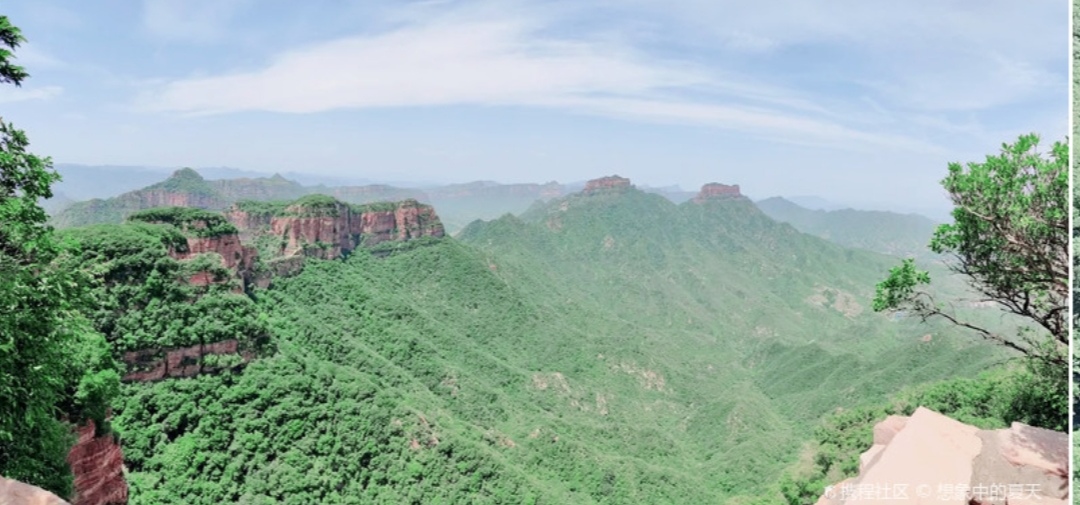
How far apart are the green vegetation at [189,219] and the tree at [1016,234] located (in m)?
45.4

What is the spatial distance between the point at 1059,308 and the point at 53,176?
609 inches

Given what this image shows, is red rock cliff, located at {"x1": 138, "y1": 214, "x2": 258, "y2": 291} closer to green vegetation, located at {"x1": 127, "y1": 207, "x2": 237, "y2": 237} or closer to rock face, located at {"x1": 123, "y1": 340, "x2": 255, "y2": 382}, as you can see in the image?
green vegetation, located at {"x1": 127, "y1": 207, "x2": 237, "y2": 237}

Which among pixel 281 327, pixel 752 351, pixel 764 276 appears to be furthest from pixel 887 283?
pixel 764 276

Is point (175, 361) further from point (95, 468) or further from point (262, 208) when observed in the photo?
point (262, 208)

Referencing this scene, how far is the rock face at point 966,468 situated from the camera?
26.2 ft

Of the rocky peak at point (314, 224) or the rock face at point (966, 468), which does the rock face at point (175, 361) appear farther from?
the rocky peak at point (314, 224)

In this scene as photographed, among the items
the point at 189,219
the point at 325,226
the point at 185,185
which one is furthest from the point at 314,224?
the point at 185,185

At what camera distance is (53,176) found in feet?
30.0

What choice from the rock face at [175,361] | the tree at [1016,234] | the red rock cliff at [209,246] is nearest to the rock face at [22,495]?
the tree at [1016,234]

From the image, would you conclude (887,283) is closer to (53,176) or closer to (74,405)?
(53,176)

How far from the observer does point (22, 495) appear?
21.2 ft

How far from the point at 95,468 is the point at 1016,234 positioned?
2200 centimetres

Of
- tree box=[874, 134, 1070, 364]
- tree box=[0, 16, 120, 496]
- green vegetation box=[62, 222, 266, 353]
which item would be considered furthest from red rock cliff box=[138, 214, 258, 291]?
tree box=[874, 134, 1070, 364]

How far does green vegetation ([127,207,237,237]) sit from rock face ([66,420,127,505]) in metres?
28.0
